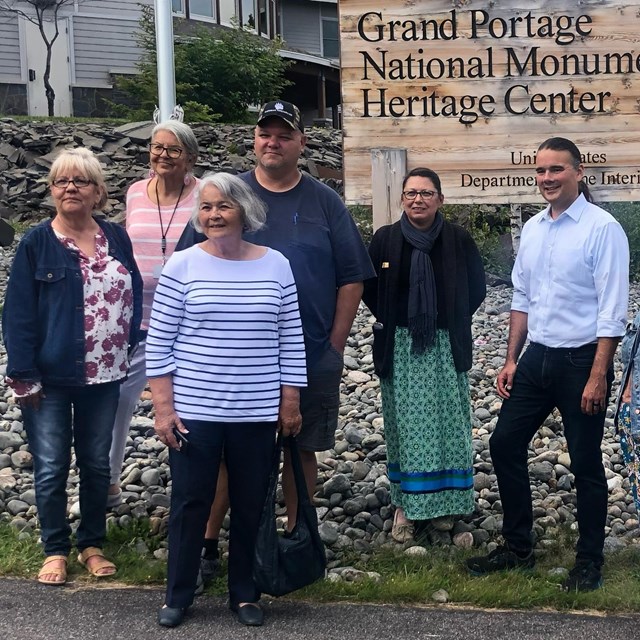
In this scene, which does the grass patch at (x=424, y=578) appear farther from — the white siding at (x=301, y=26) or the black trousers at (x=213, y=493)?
the white siding at (x=301, y=26)

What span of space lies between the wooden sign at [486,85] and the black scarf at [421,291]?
770 mm

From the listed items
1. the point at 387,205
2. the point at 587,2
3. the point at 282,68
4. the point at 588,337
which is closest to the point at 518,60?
the point at 587,2

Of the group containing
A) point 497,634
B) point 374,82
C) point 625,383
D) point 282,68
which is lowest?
point 497,634

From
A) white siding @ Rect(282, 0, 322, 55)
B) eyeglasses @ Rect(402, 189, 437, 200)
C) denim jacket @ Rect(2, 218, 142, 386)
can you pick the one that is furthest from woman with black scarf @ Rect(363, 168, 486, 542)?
white siding @ Rect(282, 0, 322, 55)

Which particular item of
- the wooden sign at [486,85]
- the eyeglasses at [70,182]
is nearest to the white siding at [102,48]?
the wooden sign at [486,85]

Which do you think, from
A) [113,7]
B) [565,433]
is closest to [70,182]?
[565,433]

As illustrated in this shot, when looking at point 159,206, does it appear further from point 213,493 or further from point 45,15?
point 45,15

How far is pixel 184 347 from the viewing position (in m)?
4.29

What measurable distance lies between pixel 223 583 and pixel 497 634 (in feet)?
4.38

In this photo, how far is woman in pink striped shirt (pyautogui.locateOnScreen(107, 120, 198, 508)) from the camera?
206 inches

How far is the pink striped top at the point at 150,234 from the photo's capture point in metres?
5.32

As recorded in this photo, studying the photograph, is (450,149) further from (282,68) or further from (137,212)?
(282,68)

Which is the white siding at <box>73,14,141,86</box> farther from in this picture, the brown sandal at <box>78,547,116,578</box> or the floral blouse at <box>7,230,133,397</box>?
the brown sandal at <box>78,547,116,578</box>

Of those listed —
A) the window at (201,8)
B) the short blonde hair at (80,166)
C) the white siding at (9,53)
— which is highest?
the window at (201,8)
